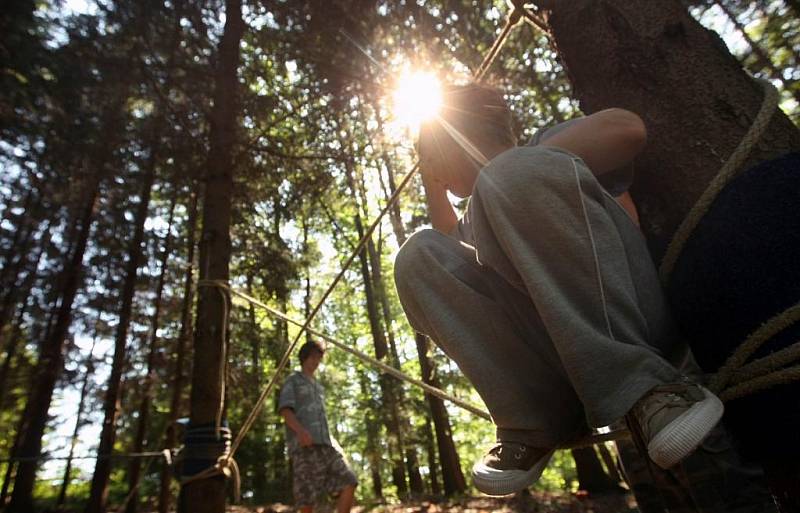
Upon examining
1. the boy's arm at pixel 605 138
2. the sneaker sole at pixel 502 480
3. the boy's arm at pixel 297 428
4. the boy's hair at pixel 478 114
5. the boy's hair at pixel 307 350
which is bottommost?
the sneaker sole at pixel 502 480

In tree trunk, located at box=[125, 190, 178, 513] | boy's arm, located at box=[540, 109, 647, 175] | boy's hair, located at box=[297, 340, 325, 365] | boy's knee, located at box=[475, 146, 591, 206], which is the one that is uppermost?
tree trunk, located at box=[125, 190, 178, 513]

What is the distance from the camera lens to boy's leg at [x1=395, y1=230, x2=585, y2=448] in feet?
3.33

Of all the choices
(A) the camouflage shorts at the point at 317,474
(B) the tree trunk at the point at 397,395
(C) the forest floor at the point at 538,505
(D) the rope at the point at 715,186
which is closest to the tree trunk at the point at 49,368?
(B) the tree trunk at the point at 397,395

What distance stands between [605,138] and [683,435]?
0.64 m

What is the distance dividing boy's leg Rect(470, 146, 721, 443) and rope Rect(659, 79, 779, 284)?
0.15 ft

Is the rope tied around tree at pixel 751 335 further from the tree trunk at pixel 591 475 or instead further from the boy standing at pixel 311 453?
the tree trunk at pixel 591 475

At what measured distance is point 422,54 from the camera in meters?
4.88

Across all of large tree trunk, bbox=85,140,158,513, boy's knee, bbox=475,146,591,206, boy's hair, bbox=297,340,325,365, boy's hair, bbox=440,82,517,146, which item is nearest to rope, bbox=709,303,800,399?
boy's knee, bbox=475,146,591,206

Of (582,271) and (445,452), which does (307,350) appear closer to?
(582,271)

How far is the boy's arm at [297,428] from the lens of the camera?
439 cm

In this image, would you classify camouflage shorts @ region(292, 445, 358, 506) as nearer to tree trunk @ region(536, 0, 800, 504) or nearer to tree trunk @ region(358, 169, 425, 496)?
tree trunk @ region(536, 0, 800, 504)

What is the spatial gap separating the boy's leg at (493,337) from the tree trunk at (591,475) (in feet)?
23.3

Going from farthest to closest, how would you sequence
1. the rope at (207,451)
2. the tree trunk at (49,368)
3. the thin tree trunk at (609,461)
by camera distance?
the tree trunk at (49,368), the thin tree trunk at (609,461), the rope at (207,451)

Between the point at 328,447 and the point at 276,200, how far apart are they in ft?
10.1
